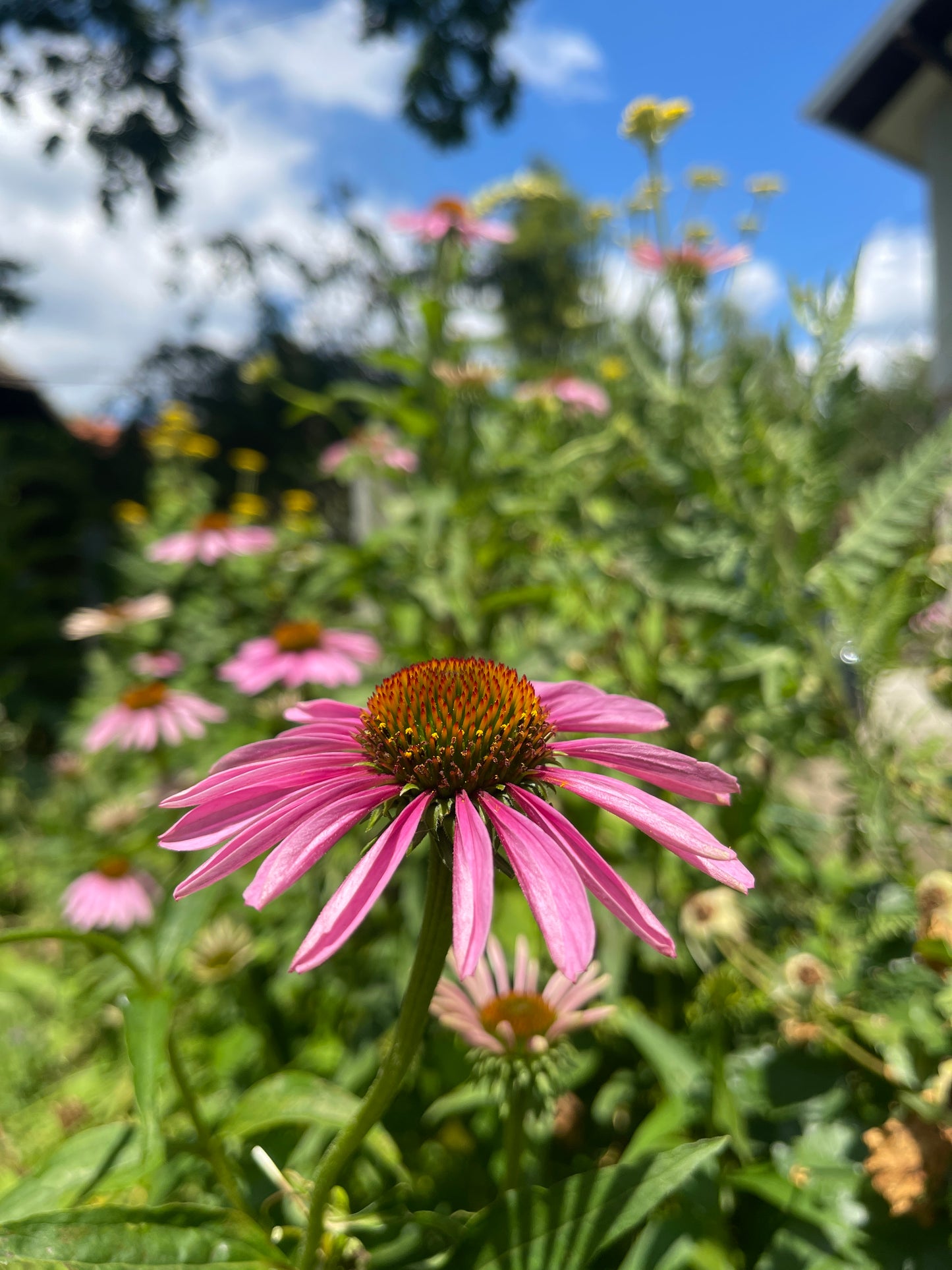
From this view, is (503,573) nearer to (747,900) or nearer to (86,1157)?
(747,900)

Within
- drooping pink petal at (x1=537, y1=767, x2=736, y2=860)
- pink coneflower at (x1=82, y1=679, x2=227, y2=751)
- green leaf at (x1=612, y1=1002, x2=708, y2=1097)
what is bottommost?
green leaf at (x1=612, y1=1002, x2=708, y2=1097)

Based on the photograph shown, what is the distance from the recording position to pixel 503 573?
6.47 feet

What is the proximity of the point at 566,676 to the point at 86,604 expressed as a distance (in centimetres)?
697

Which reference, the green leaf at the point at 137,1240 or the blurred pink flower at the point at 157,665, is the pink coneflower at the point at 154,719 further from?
the green leaf at the point at 137,1240

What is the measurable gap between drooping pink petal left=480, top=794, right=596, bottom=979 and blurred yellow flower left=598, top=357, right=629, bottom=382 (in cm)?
206

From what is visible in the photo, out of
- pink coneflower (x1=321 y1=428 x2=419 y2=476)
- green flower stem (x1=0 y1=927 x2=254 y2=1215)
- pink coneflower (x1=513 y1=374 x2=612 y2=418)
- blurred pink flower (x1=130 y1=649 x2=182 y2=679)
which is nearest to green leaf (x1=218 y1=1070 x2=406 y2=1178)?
green flower stem (x1=0 y1=927 x2=254 y2=1215)

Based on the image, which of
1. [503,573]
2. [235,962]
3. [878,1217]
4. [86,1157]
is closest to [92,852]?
[235,962]

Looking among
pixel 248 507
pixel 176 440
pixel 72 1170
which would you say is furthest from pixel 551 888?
pixel 176 440

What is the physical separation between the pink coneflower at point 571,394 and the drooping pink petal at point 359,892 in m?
1.81

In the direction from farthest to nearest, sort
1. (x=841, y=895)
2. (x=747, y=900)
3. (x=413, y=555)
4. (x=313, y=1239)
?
(x=413, y=555), (x=841, y=895), (x=747, y=900), (x=313, y=1239)

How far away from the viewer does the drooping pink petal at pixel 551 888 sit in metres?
0.45

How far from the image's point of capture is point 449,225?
2191 mm

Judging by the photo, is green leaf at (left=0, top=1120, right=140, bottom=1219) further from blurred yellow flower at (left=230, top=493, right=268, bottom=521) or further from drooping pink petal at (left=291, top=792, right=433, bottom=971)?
blurred yellow flower at (left=230, top=493, right=268, bottom=521)

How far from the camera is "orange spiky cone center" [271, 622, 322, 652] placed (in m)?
1.68
